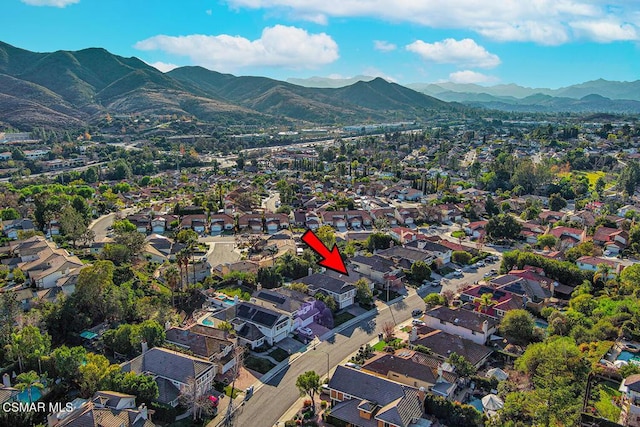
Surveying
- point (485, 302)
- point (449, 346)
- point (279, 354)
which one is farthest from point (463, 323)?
point (279, 354)

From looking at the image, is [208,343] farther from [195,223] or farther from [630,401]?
[195,223]

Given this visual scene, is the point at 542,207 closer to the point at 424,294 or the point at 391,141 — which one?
the point at 424,294

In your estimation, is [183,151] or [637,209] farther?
[183,151]

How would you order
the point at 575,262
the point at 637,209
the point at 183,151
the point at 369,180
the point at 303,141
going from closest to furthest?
1. the point at 575,262
2. the point at 637,209
3. the point at 369,180
4. the point at 183,151
5. the point at 303,141

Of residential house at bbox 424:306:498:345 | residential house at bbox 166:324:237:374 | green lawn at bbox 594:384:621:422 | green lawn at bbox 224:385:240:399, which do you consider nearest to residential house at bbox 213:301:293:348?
residential house at bbox 166:324:237:374

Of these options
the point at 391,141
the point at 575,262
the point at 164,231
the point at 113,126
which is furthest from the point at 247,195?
the point at 113,126

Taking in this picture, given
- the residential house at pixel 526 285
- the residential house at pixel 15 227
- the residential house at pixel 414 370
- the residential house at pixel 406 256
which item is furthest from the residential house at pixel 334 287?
the residential house at pixel 15 227
